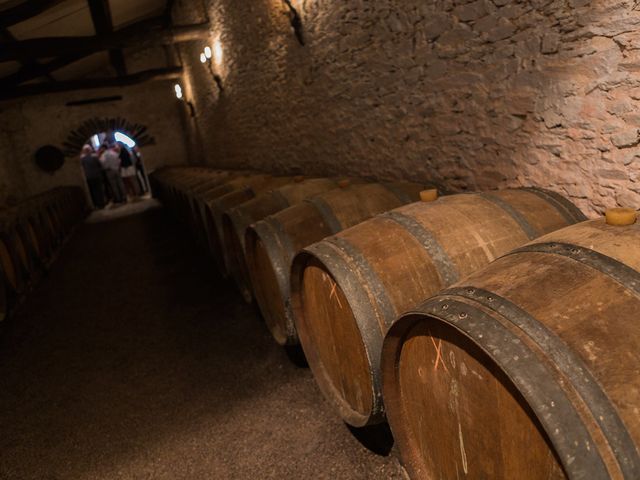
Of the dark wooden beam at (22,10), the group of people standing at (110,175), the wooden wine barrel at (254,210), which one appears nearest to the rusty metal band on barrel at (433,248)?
the wooden wine barrel at (254,210)

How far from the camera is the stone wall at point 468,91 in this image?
6.63ft

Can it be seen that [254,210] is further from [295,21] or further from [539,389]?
[295,21]

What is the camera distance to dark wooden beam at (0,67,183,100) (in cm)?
873

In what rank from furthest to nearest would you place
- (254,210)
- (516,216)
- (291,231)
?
(254,210) < (291,231) < (516,216)

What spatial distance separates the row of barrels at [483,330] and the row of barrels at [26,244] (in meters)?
3.45

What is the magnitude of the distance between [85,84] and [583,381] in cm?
1110

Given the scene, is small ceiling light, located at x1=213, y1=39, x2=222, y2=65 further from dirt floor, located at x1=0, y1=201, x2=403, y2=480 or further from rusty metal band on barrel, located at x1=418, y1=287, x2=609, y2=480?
rusty metal band on barrel, located at x1=418, y1=287, x2=609, y2=480

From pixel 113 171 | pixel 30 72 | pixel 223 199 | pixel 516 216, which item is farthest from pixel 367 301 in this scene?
pixel 113 171

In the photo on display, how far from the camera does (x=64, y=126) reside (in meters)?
11.8

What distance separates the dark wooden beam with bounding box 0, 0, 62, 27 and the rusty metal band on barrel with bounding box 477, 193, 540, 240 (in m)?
5.88

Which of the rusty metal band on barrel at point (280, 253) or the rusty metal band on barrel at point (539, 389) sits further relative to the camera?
the rusty metal band on barrel at point (280, 253)

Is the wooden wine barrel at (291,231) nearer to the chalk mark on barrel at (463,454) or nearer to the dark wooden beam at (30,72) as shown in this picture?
the chalk mark on barrel at (463,454)

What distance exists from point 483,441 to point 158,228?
25.9ft

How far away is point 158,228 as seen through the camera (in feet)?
26.6
